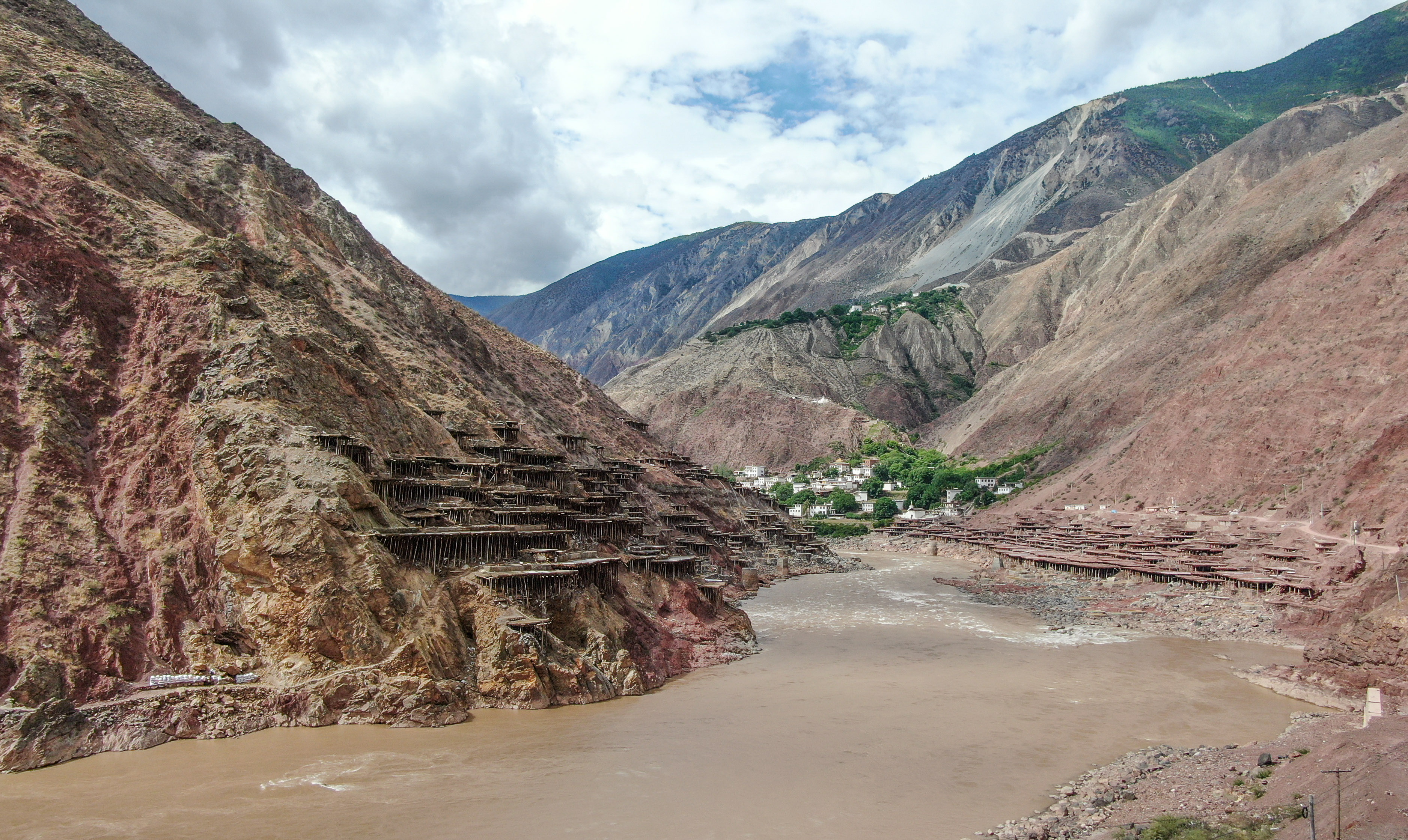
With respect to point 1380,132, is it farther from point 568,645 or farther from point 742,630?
point 568,645

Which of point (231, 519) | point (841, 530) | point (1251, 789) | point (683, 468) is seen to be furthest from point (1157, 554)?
point (231, 519)

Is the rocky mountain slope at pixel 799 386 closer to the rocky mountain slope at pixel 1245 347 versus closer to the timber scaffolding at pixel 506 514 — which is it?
the rocky mountain slope at pixel 1245 347

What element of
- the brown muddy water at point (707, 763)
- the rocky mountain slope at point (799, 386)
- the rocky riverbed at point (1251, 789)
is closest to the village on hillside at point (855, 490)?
the rocky mountain slope at point (799, 386)

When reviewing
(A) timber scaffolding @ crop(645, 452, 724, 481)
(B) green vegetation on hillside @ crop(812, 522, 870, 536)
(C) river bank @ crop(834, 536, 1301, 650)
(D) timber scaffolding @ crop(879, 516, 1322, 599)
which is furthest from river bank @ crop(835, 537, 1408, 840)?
(B) green vegetation on hillside @ crop(812, 522, 870, 536)

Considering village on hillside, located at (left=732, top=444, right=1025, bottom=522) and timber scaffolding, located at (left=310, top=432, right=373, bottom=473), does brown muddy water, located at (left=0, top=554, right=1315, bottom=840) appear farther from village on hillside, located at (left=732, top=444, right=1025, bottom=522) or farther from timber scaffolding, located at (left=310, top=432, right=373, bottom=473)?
village on hillside, located at (left=732, top=444, right=1025, bottom=522)

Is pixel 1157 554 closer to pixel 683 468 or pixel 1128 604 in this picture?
pixel 1128 604

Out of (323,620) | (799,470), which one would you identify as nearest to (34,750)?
(323,620)

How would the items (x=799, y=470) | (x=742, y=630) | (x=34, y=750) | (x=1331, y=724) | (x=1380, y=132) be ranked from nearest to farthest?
(x=34, y=750) → (x=1331, y=724) → (x=742, y=630) → (x=1380, y=132) → (x=799, y=470)
